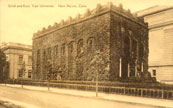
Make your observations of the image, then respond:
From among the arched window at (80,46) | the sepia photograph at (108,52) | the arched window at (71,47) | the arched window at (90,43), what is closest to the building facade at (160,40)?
the sepia photograph at (108,52)

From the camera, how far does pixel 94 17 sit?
17328mm

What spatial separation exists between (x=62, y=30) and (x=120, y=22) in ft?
23.8

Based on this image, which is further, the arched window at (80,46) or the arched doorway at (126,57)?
the arched window at (80,46)

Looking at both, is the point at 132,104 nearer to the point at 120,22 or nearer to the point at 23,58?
the point at 120,22

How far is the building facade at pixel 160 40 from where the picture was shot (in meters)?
17.6

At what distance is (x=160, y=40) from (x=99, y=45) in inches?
257

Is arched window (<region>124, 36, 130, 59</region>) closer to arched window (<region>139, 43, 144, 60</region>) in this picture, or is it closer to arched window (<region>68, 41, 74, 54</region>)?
arched window (<region>139, 43, 144, 60</region>)

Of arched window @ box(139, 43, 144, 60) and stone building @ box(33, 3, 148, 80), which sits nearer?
stone building @ box(33, 3, 148, 80)

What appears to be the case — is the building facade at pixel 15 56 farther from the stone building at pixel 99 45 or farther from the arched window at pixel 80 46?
the arched window at pixel 80 46

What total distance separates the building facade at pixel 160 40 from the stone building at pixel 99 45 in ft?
2.56

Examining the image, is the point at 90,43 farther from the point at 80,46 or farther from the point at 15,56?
the point at 15,56

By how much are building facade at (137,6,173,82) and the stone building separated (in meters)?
0.78

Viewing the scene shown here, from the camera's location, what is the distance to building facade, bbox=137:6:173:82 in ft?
57.8

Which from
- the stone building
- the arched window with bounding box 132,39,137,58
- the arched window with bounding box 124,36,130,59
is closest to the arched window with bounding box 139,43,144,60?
the stone building
